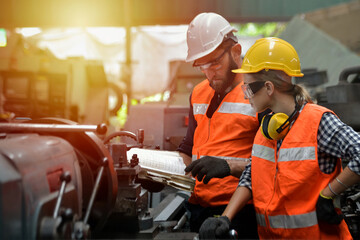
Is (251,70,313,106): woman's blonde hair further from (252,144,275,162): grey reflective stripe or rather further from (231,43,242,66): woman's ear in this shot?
(231,43,242,66): woman's ear

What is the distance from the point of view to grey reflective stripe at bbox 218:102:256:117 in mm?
2219

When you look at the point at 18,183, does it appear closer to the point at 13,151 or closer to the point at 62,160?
the point at 13,151

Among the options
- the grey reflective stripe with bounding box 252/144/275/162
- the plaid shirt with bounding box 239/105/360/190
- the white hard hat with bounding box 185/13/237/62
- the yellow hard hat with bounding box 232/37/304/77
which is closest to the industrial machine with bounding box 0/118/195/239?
the grey reflective stripe with bounding box 252/144/275/162

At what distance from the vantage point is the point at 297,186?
5.71 ft

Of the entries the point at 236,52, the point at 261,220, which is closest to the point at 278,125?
the point at 261,220

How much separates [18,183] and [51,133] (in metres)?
0.36

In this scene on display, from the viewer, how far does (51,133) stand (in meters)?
Answer: 1.38

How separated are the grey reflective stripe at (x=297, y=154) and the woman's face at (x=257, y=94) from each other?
0.24 metres

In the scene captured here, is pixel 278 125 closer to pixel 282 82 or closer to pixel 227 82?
pixel 282 82

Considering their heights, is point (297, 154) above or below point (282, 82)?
below

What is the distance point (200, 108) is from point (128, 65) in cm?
535

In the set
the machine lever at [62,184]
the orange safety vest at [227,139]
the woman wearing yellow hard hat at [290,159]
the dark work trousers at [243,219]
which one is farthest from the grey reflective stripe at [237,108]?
the machine lever at [62,184]

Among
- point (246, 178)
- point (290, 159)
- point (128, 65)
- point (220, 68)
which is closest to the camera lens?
point (290, 159)

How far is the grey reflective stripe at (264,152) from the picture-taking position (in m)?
1.90
